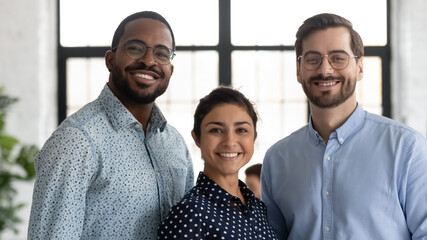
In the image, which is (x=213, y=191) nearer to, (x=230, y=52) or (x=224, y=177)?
(x=224, y=177)

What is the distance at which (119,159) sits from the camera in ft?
6.69

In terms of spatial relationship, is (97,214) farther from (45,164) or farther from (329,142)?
(329,142)

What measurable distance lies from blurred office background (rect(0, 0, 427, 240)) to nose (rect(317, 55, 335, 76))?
3.56 meters

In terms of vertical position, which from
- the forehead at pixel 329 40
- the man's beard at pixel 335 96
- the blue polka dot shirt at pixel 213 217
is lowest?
the blue polka dot shirt at pixel 213 217

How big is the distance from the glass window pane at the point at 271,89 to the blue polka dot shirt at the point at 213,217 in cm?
378

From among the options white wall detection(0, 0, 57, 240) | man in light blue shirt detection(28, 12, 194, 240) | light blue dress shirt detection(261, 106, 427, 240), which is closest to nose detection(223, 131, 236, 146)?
man in light blue shirt detection(28, 12, 194, 240)

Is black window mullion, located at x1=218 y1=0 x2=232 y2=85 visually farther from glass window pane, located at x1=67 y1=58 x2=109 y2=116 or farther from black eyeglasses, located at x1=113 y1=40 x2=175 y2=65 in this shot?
black eyeglasses, located at x1=113 y1=40 x2=175 y2=65

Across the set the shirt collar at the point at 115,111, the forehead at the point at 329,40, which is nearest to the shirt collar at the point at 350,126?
the forehead at the point at 329,40

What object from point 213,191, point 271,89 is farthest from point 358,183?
point 271,89

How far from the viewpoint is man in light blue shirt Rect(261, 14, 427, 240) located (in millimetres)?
2109

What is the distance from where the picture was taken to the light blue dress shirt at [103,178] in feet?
6.16

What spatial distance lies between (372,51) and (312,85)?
3843 millimetres

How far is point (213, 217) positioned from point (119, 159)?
15.2 inches

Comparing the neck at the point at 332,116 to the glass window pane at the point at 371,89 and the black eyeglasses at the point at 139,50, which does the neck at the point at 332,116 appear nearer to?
the black eyeglasses at the point at 139,50
